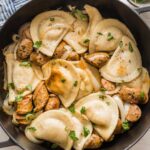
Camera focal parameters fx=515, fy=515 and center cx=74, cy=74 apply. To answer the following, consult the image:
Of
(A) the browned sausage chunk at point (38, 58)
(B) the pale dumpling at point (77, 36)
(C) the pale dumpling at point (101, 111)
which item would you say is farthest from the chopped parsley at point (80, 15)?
(C) the pale dumpling at point (101, 111)

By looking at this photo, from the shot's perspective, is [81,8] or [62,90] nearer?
[62,90]

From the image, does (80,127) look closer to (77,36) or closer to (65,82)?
(65,82)

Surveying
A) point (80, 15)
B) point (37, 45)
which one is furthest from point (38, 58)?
point (80, 15)

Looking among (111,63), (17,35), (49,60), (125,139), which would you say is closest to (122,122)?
(125,139)

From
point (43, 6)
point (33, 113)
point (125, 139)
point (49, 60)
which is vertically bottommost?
point (125, 139)

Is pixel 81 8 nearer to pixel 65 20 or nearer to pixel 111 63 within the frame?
pixel 65 20

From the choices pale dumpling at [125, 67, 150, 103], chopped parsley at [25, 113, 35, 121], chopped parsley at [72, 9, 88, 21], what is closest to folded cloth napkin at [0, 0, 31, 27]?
chopped parsley at [72, 9, 88, 21]
